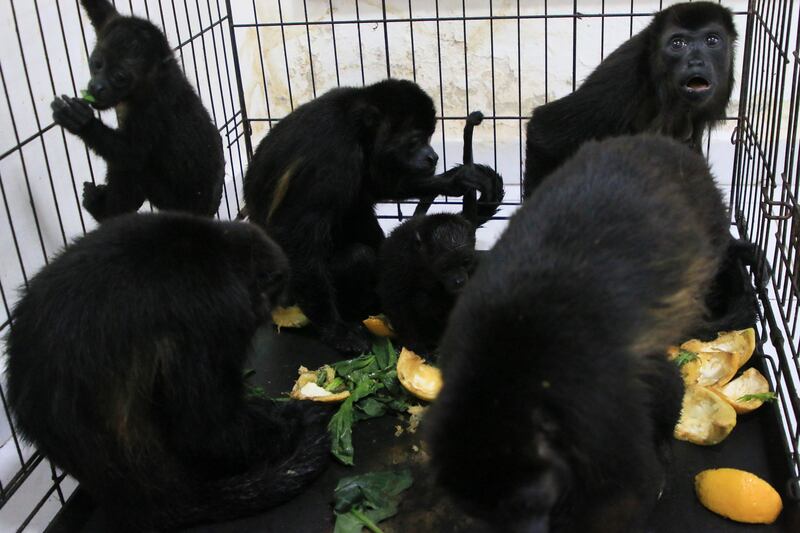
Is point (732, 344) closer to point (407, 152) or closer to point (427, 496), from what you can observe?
point (427, 496)

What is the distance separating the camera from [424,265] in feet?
13.3

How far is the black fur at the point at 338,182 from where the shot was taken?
4246 mm

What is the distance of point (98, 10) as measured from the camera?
14.9 ft

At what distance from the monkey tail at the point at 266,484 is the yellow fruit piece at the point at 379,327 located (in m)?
Result: 0.90

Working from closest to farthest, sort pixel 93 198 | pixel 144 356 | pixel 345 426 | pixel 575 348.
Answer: pixel 575 348 → pixel 144 356 → pixel 345 426 → pixel 93 198

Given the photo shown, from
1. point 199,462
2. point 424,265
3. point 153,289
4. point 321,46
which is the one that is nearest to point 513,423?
point 153,289

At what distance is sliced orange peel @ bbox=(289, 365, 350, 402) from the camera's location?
153 inches

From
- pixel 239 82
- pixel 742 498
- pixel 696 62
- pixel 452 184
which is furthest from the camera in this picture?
pixel 239 82

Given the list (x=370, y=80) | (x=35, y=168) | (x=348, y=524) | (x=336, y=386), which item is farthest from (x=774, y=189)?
(x=370, y=80)

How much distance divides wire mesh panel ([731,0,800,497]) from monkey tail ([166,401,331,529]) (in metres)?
1.85

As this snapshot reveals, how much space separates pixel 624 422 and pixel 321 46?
5.29 metres

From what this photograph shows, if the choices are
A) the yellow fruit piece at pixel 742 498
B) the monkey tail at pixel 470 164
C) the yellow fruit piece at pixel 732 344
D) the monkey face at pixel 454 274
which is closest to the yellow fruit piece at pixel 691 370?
the yellow fruit piece at pixel 732 344

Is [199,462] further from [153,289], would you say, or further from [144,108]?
[144,108]

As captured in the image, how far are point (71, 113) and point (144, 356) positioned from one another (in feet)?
5.43
